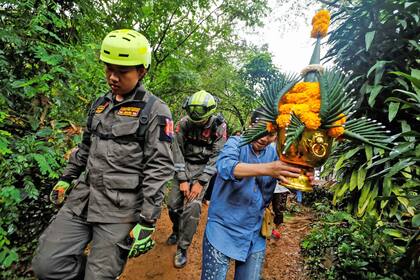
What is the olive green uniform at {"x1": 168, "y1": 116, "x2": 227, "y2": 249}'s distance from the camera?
4070 millimetres

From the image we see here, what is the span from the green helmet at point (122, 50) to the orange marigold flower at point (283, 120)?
1183 mm

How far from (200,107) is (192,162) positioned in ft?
3.02

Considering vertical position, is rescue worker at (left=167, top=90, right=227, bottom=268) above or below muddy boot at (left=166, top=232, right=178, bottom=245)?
above

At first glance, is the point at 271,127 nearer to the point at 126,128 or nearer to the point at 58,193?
the point at 126,128

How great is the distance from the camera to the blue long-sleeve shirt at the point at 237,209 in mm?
2324

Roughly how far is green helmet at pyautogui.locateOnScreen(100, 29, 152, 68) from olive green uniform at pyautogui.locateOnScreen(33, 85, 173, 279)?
0.27 meters

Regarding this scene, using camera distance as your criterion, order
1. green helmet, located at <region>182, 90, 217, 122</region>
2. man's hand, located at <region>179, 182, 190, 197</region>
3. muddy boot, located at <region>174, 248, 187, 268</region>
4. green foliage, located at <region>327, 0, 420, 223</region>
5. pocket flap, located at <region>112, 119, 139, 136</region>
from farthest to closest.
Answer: man's hand, located at <region>179, 182, 190, 197</region>
muddy boot, located at <region>174, 248, 187, 268</region>
green helmet, located at <region>182, 90, 217, 122</region>
green foliage, located at <region>327, 0, 420, 223</region>
pocket flap, located at <region>112, 119, 139, 136</region>

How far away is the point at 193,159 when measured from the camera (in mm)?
4402

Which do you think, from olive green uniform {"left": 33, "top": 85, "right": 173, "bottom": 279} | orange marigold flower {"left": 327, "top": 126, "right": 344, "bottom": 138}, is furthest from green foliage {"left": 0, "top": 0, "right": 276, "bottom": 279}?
orange marigold flower {"left": 327, "top": 126, "right": 344, "bottom": 138}

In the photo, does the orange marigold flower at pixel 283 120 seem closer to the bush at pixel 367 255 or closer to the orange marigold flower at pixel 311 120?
the orange marigold flower at pixel 311 120

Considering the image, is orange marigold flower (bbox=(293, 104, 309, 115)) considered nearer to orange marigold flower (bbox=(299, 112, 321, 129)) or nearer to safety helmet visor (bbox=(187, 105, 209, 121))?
orange marigold flower (bbox=(299, 112, 321, 129))

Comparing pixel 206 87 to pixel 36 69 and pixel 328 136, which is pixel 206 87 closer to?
pixel 36 69

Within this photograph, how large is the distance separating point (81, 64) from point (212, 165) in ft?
6.98

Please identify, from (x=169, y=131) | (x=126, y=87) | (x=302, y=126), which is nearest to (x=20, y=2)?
(x=126, y=87)
